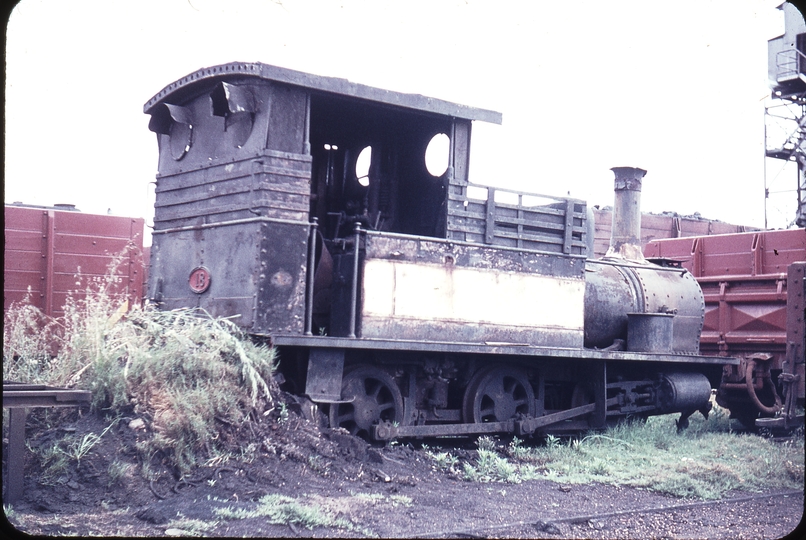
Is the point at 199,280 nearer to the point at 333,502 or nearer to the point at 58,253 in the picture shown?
the point at 333,502

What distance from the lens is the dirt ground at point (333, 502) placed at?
5188mm

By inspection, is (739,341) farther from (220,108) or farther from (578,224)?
(220,108)

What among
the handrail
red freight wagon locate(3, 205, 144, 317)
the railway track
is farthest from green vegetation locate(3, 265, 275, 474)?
the handrail

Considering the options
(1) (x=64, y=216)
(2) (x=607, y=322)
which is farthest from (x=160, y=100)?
(2) (x=607, y=322)

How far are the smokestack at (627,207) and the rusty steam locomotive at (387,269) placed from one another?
1289 mm

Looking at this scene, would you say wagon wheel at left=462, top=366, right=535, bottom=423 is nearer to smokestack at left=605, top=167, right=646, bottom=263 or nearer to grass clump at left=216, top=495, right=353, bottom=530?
smokestack at left=605, top=167, right=646, bottom=263

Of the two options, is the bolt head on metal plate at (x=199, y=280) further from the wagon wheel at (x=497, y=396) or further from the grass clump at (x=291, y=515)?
the wagon wheel at (x=497, y=396)

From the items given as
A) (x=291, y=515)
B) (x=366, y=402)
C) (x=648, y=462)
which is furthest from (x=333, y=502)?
(x=648, y=462)

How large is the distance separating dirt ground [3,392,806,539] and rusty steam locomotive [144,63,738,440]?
917 millimetres

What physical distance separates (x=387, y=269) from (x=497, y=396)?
233 centimetres

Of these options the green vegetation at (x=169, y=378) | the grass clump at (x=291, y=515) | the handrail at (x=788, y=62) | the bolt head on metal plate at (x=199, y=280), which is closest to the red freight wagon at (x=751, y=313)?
the bolt head on metal plate at (x=199, y=280)

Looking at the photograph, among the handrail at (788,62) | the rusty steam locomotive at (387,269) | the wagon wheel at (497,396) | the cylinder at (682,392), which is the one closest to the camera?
the rusty steam locomotive at (387,269)

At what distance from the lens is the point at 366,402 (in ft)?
26.3

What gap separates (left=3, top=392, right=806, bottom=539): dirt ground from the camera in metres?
5.19
